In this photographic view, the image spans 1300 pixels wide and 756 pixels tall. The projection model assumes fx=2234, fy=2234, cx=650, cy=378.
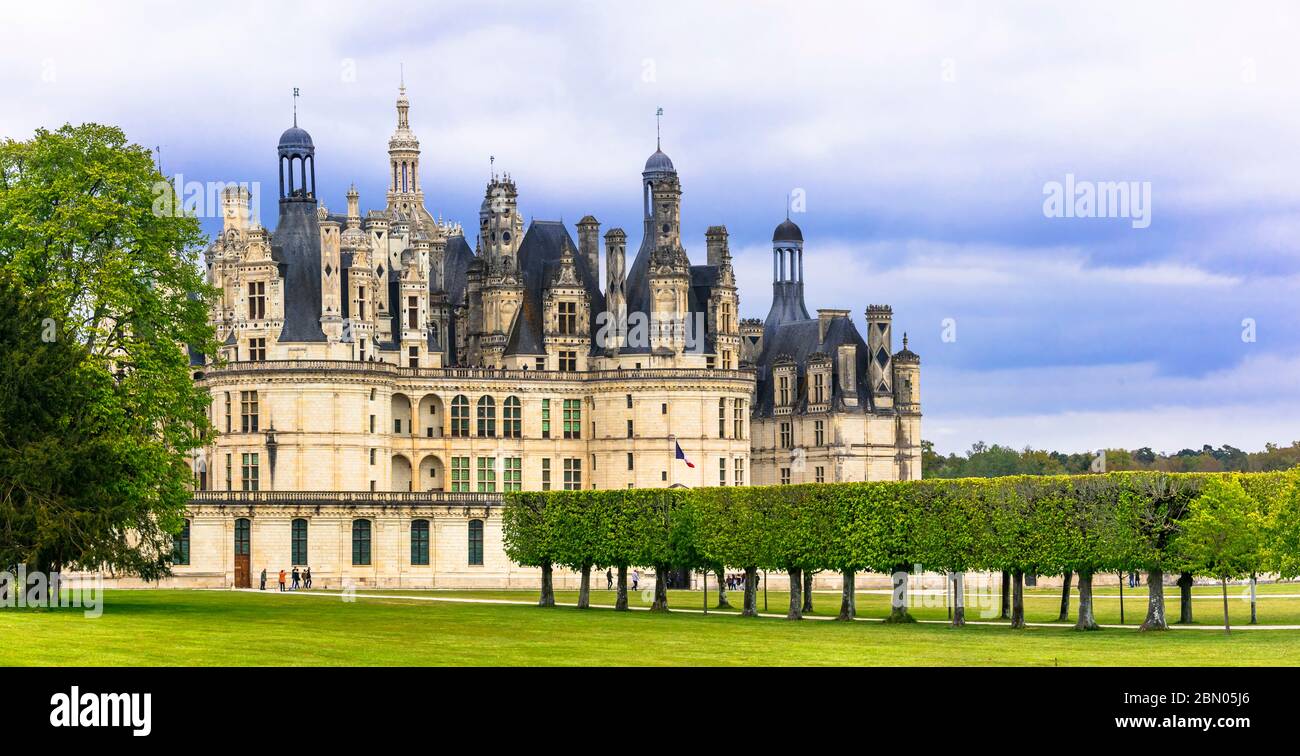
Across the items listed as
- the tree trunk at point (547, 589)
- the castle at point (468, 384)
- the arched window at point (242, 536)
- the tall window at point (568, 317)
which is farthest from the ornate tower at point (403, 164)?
the tree trunk at point (547, 589)

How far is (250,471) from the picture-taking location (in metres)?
108

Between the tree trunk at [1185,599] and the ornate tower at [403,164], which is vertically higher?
the ornate tower at [403,164]

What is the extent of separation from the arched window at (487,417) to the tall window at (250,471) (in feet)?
42.2

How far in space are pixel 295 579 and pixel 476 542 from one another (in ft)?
33.6

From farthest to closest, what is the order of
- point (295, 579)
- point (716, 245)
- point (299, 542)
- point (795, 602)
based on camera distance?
point (716, 245), point (299, 542), point (295, 579), point (795, 602)

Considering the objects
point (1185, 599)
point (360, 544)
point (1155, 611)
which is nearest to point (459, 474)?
point (360, 544)

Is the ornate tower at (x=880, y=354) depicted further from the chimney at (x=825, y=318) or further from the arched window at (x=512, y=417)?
the arched window at (x=512, y=417)

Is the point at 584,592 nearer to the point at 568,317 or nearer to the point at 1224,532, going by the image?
the point at 1224,532

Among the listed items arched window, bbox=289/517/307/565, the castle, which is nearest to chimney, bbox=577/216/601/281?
the castle

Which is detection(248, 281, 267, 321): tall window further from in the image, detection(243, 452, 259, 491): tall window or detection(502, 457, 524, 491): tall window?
detection(502, 457, 524, 491): tall window

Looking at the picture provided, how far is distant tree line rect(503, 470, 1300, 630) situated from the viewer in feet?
215

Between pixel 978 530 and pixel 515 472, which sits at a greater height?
pixel 515 472

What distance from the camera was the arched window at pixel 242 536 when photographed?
4129 inches
